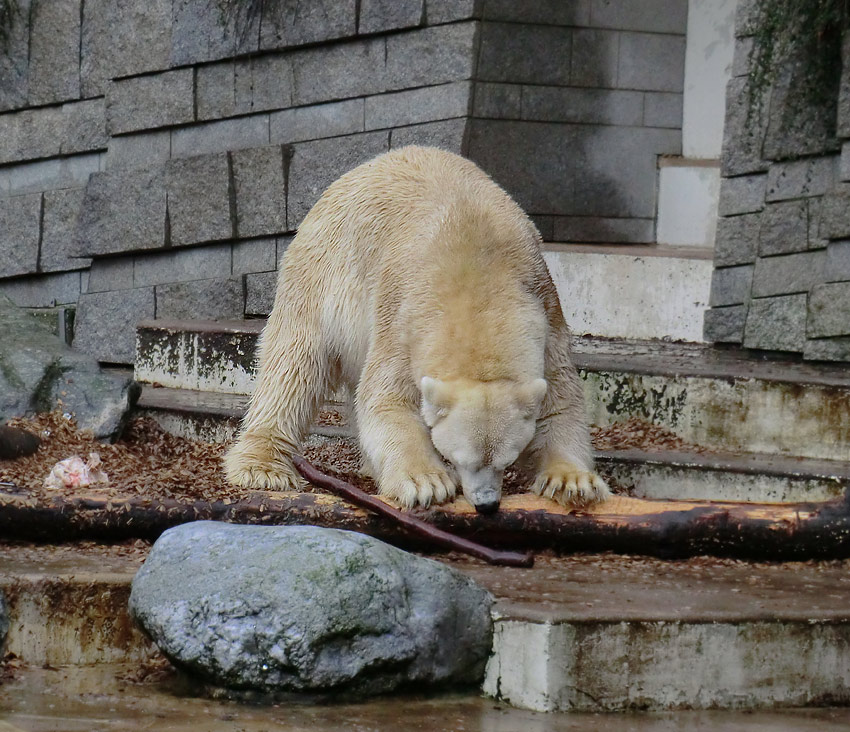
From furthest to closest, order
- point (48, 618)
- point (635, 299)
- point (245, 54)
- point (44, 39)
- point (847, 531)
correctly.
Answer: point (44, 39) → point (245, 54) → point (635, 299) → point (847, 531) → point (48, 618)

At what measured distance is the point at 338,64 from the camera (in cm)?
789

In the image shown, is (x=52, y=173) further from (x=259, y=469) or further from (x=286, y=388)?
(x=259, y=469)

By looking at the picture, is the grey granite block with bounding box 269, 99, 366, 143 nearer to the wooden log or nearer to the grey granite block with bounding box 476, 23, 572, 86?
the grey granite block with bounding box 476, 23, 572, 86

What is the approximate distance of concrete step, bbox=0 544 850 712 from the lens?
11.7 ft

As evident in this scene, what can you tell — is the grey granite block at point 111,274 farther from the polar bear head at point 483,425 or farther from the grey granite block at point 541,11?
the polar bear head at point 483,425

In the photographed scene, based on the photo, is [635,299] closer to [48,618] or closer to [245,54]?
[245,54]

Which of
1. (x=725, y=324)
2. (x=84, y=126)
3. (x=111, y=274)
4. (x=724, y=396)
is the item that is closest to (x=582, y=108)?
(x=725, y=324)

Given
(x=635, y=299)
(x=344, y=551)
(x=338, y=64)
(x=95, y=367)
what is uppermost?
(x=338, y=64)

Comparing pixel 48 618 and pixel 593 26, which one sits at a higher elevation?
pixel 593 26

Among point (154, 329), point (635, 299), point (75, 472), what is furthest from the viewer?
point (154, 329)

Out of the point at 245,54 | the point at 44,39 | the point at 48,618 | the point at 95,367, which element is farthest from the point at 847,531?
the point at 44,39

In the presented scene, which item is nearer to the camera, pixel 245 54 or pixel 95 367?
pixel 95 367

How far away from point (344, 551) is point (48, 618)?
36.7 inches

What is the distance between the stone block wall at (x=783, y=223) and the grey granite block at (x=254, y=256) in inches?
109
